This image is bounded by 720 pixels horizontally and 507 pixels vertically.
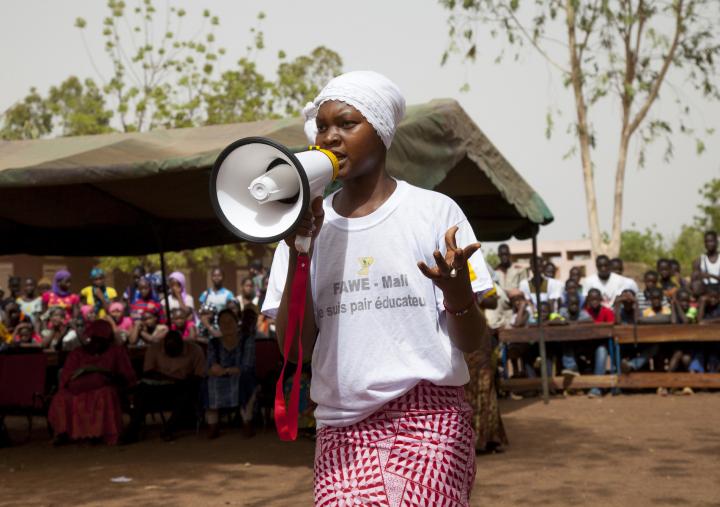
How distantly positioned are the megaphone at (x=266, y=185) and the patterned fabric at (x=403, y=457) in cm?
48

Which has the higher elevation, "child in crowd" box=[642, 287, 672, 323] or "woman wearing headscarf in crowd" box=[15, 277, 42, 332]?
"woman wearing headscarf in crowd" box=[15, 277, 42, 332]

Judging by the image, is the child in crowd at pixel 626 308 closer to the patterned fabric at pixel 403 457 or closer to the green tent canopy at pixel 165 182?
the green tent canopy at pixel 165 182

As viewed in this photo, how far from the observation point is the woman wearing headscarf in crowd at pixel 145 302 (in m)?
13.2

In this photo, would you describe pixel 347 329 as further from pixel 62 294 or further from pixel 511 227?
pixel 62 294

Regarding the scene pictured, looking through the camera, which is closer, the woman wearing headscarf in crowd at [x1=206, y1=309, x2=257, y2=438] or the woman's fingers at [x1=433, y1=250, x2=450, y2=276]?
the woman's fingers at [x1=433, y1=250, x2=450, y2=276]

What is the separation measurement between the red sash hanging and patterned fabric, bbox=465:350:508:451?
17.0ft

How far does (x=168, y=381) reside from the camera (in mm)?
10148

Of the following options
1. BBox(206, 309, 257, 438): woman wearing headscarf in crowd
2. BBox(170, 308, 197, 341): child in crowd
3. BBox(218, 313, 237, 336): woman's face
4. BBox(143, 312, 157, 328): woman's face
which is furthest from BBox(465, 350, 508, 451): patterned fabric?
BBox(143, 312, 157, 328): woman's face

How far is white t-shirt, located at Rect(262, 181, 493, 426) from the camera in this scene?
240 centimetres

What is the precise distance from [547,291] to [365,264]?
1235 cm

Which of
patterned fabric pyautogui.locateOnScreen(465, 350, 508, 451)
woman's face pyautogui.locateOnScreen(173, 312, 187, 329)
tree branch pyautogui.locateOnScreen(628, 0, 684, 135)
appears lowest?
patterned fabric pyautogui.locateOnScreen(465, 350, 508, 451)

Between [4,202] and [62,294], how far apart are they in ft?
16.7

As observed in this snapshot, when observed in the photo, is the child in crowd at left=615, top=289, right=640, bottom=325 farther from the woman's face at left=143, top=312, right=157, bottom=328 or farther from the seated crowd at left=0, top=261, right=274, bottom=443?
the woman's face at left=143, top=312, right=157, bottom=328

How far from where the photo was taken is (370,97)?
2477mm
